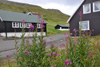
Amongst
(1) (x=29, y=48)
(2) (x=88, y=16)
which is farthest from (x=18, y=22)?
(1) (x=29, y=48)

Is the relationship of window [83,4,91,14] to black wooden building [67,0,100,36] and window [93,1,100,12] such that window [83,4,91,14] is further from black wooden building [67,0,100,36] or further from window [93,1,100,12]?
window [93,1,100,12]

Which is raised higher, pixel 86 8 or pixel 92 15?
pixel 86 8

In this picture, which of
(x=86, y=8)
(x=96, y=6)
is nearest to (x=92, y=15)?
(x=96, y=6)

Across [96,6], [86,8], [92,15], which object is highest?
[96,6]

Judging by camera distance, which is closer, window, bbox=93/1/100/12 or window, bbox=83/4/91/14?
window, bbox=93/1/100/12

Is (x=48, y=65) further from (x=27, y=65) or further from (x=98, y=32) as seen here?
(x=98, y=32)

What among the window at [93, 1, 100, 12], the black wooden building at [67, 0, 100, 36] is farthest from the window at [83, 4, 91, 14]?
the window at [93, 1, 100, 12]

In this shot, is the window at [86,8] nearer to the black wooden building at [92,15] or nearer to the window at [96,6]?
the black wooden building at [92,15]

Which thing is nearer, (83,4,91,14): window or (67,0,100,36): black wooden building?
Answer: (67,0,100,36): black wooden building

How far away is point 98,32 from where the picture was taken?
18719 millimetres

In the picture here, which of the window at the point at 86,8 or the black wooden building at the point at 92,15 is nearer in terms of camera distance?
the black wooden building at the point at 92,15

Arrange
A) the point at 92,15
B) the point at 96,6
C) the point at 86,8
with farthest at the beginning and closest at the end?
the point at 86,8
the point at 92,15
the point at 96,6

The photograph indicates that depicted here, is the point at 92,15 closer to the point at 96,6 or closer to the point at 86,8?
the point at 96,6

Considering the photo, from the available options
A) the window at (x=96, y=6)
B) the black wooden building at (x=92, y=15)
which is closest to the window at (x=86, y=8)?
the black wooden building at (x=92, y=15)
